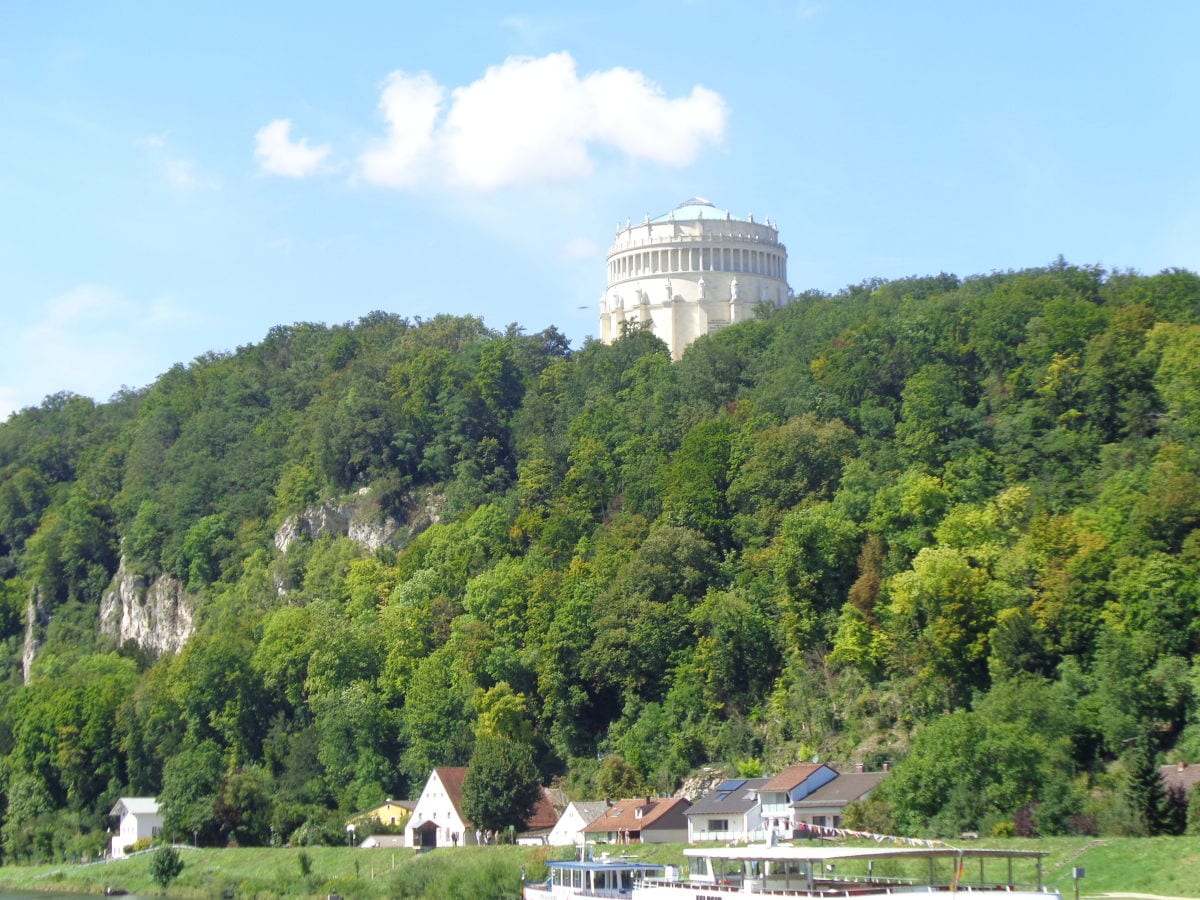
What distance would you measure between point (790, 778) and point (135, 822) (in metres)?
36.3

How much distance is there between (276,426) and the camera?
116438 millimetres

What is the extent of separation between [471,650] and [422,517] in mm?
19201

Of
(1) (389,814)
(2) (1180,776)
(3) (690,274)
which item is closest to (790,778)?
(2) (1180,776)

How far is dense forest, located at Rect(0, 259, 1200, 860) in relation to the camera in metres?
64.8

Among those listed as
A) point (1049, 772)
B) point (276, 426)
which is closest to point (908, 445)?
point (1049, 772)

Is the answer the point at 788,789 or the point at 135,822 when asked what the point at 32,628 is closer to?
the point at 135,822

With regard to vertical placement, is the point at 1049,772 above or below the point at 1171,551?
below

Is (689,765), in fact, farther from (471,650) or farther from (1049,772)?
(1049,772)

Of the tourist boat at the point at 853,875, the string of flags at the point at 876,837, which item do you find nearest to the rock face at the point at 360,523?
the string of flags at the point at 876,837

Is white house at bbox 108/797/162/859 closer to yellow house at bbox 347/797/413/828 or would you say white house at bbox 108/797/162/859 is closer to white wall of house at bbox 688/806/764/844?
yellow house at bbox 347/797/413/828

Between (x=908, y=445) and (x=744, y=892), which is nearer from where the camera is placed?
(x=744, y=892)

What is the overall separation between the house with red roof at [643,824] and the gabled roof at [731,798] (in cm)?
71

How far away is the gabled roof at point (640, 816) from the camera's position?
6719 cm

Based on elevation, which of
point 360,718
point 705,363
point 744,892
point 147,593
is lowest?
point 744,892
